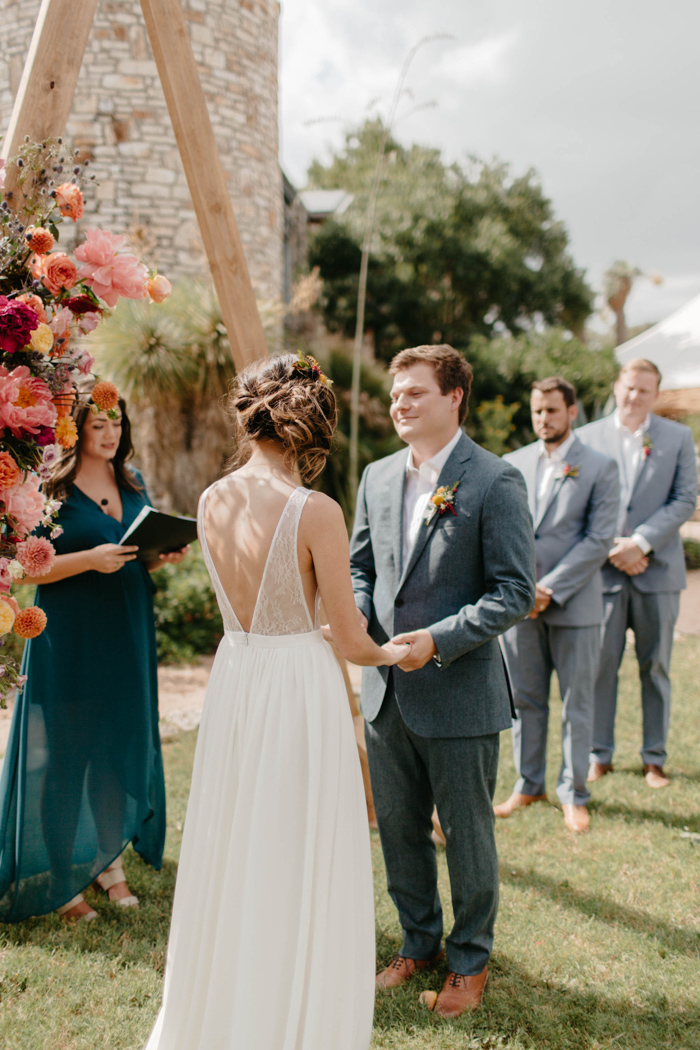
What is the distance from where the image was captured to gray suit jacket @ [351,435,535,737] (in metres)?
2.50

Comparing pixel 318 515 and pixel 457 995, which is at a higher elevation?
pixel 318 515

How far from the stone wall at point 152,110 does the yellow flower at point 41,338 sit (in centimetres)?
919

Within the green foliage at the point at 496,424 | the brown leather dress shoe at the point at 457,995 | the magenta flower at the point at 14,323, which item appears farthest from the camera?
the green foliage at the point at 496,424

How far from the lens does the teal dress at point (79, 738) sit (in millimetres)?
3152

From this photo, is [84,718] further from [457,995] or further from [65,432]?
[457,995]

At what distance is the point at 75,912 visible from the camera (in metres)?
3.24

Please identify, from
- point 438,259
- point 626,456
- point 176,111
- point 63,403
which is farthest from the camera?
point 438,259

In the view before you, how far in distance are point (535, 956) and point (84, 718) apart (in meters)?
2.14

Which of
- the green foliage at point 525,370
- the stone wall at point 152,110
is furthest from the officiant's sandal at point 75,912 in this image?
the green foliage at point 525,370

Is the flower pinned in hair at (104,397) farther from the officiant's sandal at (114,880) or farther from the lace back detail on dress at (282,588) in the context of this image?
the officiant's sandal at (114,880)

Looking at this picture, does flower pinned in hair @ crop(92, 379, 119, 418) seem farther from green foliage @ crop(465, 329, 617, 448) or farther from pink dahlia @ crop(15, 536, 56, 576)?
green foliage @ crop(465, 329, 617, 448)

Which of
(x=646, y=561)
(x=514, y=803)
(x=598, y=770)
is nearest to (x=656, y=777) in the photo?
(x=598, y=770)

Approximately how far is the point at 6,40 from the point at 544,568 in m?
11.6

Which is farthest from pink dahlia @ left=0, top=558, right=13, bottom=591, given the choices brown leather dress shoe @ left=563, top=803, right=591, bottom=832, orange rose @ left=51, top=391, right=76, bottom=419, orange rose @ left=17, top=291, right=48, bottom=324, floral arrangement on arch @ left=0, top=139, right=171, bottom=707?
brown leather dress shoe @ left=563, top=803, right=591, bottom=832
